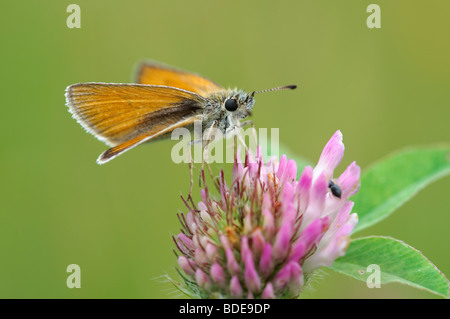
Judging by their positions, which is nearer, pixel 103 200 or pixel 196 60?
pixel 103 200

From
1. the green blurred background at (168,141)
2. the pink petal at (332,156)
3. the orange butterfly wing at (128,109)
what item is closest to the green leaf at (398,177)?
the pink petal at (332,156)

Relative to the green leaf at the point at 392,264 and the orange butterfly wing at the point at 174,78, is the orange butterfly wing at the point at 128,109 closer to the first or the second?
the orange butterfly wing at the point at 174,78

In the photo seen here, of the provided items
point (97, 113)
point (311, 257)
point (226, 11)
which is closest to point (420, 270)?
point (311, 257)

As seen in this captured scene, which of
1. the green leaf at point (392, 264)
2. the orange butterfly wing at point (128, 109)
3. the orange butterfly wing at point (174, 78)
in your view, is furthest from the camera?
the orange butterfly wing at point (174, 78)

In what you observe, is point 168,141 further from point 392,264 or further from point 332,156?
point 392,264

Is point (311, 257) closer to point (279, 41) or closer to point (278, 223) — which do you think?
point (278, 223)

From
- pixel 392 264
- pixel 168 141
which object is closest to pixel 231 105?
pixel 392 264
